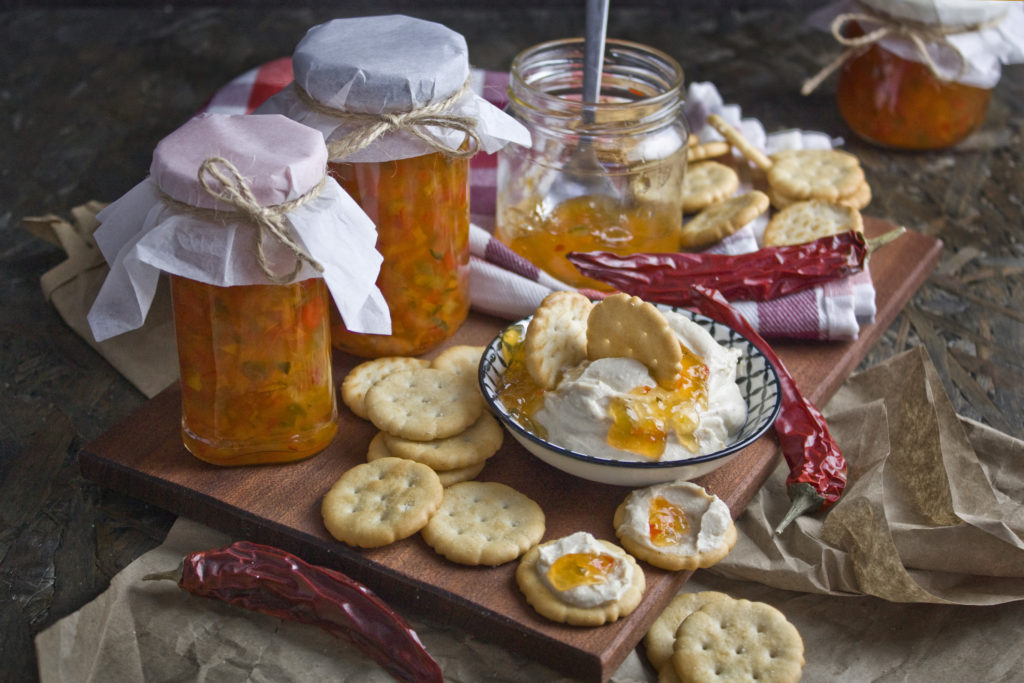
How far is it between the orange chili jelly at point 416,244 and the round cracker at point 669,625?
0.65m

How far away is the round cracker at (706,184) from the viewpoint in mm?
2287

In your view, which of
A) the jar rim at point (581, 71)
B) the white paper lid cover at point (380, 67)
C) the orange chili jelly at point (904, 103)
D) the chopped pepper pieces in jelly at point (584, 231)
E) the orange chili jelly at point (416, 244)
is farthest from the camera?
the orange chili jelly at point (904, 103)

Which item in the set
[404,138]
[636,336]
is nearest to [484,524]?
[636,336]

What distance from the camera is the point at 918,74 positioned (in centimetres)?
258

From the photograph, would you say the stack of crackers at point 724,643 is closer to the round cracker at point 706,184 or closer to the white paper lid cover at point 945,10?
the round cracker at point 706,184

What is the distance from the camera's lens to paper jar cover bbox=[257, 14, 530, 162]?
158 cm

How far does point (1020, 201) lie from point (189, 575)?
209 cm

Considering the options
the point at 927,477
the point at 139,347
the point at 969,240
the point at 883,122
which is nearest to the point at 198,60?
the point at 139,347

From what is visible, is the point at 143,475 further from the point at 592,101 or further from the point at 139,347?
the point at 592,101

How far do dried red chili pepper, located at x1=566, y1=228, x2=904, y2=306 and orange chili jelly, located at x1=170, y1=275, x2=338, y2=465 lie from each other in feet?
2.02

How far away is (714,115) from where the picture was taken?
99.2 inches

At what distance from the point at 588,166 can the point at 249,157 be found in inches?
32.3

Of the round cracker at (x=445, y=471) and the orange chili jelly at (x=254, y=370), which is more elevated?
the orange chili jelly at (x=254, y=370)

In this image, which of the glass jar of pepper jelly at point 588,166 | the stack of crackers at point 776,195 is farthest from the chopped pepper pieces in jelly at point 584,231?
the stack of crackers at point 776,195
